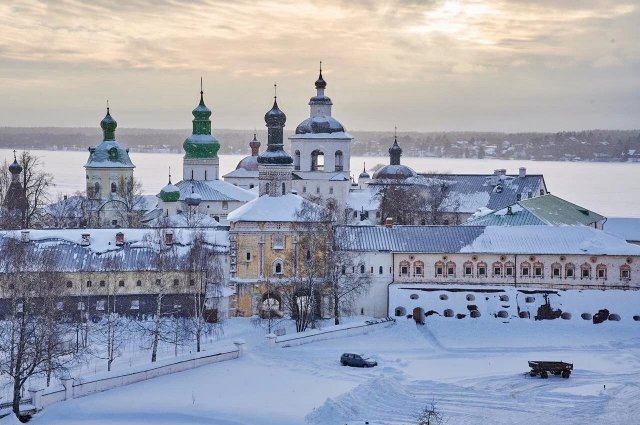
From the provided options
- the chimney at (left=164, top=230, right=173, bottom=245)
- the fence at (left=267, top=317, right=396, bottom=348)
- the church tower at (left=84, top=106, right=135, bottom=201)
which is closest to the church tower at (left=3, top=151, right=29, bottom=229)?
the church tower at (left=84, top=106, right=135, bottom=201)

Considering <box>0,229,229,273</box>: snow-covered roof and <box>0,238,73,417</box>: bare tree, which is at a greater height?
<box>0,229,229,273</box>: snow-covered roof

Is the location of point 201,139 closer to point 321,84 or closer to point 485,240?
point 321,84

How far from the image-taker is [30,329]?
2562 cm

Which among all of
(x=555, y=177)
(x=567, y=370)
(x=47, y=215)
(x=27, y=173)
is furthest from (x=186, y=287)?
(x=555, y=177)

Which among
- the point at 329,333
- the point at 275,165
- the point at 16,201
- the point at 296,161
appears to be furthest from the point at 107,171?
the point at 329,333

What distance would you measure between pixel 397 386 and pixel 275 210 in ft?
38.5

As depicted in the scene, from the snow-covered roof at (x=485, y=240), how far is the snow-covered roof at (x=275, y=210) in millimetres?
1671

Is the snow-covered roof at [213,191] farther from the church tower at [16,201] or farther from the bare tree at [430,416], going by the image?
the bare tree at [430,416]

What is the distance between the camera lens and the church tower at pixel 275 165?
3809cm

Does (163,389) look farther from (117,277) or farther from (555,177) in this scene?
(555,177)

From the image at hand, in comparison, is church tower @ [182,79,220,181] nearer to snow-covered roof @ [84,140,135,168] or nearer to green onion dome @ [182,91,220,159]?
green onion dome @ [182,91,220,159]

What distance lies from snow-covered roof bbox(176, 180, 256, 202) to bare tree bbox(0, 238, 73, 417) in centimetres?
1778

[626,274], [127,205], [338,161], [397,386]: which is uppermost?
[338,161]

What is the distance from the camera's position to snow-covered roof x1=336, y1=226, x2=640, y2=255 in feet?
119
